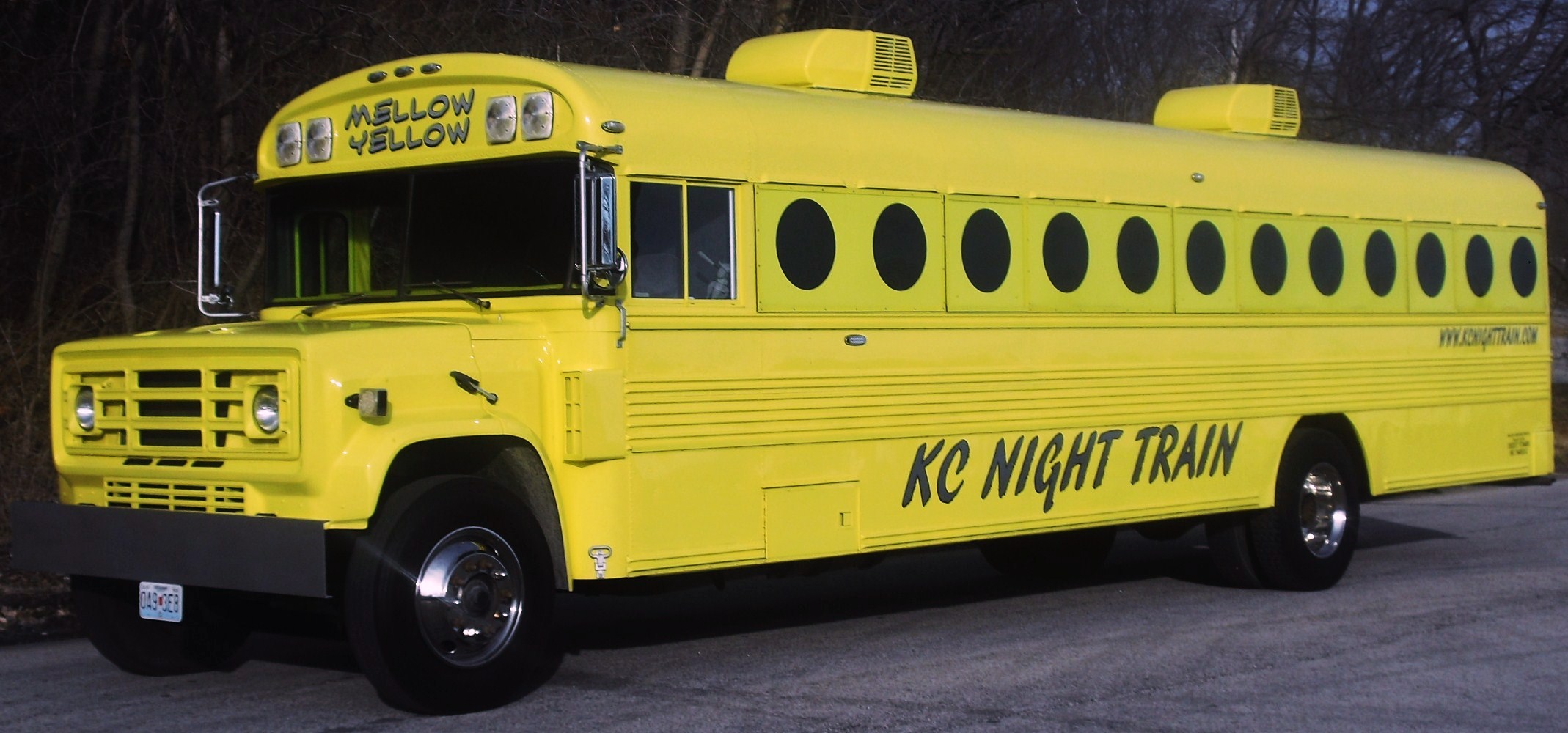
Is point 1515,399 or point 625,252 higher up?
point 625,252

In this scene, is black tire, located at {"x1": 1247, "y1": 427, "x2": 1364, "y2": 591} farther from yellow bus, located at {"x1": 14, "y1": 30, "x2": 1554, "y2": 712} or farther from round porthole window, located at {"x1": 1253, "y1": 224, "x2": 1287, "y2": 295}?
round porthole window, located at {"x1": 1253, "y1": 224, "x2": 1287, "y2": 295}

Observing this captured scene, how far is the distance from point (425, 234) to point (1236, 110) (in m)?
6.18

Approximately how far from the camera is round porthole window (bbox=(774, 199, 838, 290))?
814cm

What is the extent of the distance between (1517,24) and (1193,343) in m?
19.6

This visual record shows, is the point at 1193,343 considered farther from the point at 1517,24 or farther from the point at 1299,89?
the point at 1517,24

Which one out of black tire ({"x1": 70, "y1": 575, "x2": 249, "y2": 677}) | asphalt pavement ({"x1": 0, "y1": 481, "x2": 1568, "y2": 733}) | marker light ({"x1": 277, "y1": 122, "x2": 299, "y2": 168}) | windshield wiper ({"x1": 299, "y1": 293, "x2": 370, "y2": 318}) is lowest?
asphalt pavement ({"x1": 0, "y1": 481, "x2": 1568, "y2": 733})

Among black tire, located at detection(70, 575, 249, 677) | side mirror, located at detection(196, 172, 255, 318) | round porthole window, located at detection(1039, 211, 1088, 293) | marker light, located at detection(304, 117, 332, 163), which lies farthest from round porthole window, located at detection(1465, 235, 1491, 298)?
black tire, located at detection(70, 575, 249, 677)

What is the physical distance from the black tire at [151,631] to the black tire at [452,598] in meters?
1.05

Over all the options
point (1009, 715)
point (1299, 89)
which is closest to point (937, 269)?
point (1009, 715)

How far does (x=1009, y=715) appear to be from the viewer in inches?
277

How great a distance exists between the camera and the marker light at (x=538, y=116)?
293 inches

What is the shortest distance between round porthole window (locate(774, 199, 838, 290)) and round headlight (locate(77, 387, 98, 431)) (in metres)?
3.01

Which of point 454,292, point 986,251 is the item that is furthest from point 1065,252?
point 454,292

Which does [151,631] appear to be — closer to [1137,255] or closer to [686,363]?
[686,363]
